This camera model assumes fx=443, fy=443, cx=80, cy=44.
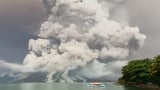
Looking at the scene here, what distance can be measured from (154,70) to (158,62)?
5.24 m

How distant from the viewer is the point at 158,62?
183 metres

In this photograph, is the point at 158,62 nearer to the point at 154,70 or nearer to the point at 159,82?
the point at 154,70

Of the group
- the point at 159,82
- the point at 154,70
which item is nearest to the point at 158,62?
the point at 154,70

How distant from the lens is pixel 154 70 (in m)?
187

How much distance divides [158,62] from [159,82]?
59.9ft

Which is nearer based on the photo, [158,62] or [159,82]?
[158,62]

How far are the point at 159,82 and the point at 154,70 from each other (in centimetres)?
1364

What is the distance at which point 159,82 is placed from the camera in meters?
198
